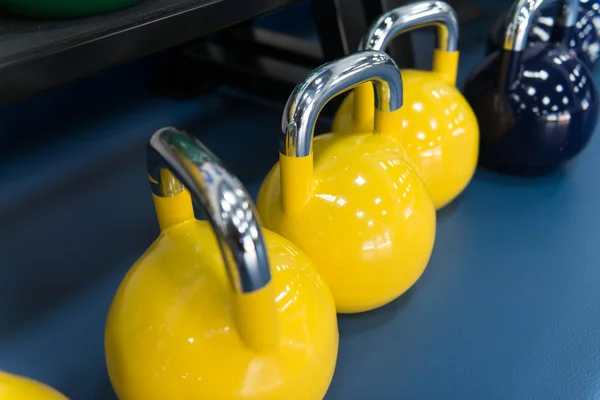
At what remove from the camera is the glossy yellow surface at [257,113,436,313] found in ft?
1.78

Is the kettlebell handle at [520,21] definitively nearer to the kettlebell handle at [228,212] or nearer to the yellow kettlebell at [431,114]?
the yellow kettlebell at [431,114]

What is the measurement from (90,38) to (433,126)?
16.0 inches

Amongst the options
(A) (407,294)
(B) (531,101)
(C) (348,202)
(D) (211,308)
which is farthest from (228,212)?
(B) (531,101)

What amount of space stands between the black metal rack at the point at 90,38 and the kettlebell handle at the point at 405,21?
0.53ft

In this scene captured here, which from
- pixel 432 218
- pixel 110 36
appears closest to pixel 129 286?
pixel 110 36

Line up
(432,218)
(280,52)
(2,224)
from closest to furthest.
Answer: (432,218), (2,224), (280,52)

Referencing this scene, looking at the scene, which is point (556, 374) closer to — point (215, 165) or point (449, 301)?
point (449, 301)

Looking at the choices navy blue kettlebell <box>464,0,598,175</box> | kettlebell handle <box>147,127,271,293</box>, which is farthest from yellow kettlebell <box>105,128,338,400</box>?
navy blue kettlebell <box>464,0,598,175</box>

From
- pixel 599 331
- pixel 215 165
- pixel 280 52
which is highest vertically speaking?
pixel 215 165

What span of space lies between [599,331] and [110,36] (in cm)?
59

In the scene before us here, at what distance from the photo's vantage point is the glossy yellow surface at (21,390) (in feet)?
1.19

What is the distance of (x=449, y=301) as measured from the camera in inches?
25.5

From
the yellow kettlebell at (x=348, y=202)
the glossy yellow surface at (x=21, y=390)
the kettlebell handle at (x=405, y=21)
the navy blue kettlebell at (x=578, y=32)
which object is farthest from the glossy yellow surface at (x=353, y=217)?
the navy blue kettlebell at (x=578, y=32)

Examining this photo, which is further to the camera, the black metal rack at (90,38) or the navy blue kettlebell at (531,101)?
the navy blue kettlebell at (531,101)
